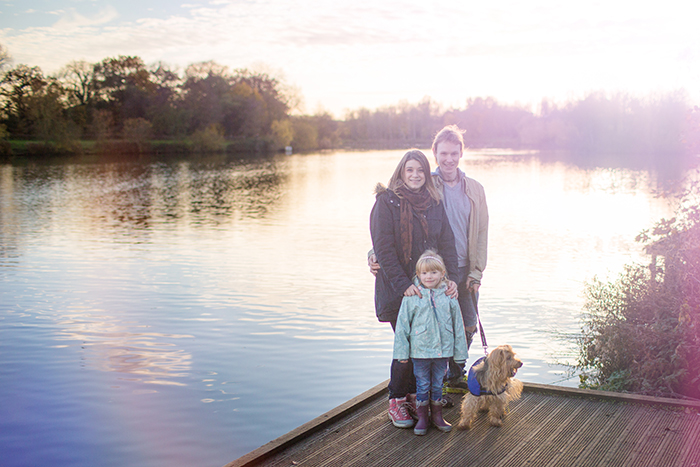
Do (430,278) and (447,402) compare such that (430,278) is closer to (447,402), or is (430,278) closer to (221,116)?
(447,402)

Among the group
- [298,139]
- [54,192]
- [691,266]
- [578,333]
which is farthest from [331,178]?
[298,139]

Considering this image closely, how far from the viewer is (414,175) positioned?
3.67 meters

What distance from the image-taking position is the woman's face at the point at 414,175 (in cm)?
367

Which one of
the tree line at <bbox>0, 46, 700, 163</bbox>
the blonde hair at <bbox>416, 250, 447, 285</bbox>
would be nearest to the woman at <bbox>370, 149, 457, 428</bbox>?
the blonde hair at <bbox>416, 250, 447, 285</bbox>

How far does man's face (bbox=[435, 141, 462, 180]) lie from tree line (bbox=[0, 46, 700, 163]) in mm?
39194

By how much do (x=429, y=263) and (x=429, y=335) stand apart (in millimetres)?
471

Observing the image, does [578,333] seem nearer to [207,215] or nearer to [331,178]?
[207,215]

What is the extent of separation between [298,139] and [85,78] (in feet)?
94.8

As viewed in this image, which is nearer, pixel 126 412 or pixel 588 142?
pixel 126 412

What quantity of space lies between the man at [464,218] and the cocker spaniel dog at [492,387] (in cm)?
47

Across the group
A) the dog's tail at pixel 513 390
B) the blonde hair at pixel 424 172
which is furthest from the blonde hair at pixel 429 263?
the dog's tail at pixel 513 390

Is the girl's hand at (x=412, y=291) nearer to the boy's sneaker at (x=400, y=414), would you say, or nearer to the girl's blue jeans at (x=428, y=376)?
the girl's blue jeans at (x=428, y=376)

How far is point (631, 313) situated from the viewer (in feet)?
18.1

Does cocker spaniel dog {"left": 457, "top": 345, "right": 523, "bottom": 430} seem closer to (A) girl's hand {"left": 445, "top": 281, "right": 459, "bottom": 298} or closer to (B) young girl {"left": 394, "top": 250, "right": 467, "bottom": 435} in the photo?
(B) young girl {"left": 394, "top": 250, "right": 467, "bottom": 435}
